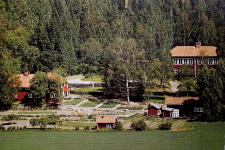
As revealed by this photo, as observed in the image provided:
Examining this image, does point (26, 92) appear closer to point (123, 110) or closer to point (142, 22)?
point (123, 110)

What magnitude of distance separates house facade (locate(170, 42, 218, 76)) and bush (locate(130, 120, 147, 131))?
94 centimetres

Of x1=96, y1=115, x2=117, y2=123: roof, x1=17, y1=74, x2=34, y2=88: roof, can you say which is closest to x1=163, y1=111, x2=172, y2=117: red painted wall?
x1=96, y1=115, x2=117, y2=123: roof

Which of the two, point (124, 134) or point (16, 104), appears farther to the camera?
point (16, 104)

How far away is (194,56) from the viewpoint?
575cm

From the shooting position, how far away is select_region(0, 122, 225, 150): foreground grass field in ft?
17.7

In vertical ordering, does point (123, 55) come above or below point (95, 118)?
above

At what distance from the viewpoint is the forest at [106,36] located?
228 inches

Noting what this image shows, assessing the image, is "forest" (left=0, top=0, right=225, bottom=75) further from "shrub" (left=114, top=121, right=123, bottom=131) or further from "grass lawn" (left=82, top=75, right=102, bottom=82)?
"shrub" (left=114, top=121, right=123, bottom=131)

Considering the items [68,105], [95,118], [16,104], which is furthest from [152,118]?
[16,104]

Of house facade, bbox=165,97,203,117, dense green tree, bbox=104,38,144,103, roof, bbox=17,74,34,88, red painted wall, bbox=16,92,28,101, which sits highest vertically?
dense green tree, bbox=104,38,144,103

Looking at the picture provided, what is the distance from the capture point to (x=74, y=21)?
5977 mm

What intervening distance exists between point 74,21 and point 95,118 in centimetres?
160

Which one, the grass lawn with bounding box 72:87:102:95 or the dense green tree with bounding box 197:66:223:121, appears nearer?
the dense green tree with bounding box 197:66:223:121

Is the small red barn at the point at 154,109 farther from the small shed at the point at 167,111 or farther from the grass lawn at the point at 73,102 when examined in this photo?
the grass lawn at the point at 73,102
